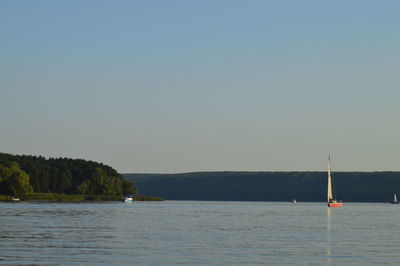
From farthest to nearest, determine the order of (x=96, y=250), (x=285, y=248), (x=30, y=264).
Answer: (x=285, y=248)
(x=96, y=250)
(x=30, y=264)

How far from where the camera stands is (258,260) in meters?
57.6

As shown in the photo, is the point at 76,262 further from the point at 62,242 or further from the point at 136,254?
the point at 62,242

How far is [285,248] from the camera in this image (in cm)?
6756

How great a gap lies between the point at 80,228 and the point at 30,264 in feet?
131

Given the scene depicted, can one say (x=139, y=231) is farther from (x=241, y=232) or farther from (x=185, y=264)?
(x=185, y=264)

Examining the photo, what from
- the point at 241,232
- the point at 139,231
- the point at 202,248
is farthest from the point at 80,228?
the point at 202,248

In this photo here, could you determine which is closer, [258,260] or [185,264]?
[185,264]

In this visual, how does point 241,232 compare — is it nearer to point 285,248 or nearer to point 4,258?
point 285,248

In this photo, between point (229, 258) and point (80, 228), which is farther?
point (80, 228)

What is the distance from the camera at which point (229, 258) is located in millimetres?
58594

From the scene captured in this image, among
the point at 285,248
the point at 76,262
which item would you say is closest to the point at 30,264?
the point at 76,262

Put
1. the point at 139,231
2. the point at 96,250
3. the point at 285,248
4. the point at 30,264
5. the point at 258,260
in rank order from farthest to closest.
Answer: the point at 139,231 → the point at 285,248 → the point at 96,250 → the point at 258,260 → the point at 30,264

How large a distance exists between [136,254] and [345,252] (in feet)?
50.9

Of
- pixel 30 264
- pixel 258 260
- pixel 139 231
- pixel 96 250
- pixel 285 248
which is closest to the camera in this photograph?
pixel 30 264
